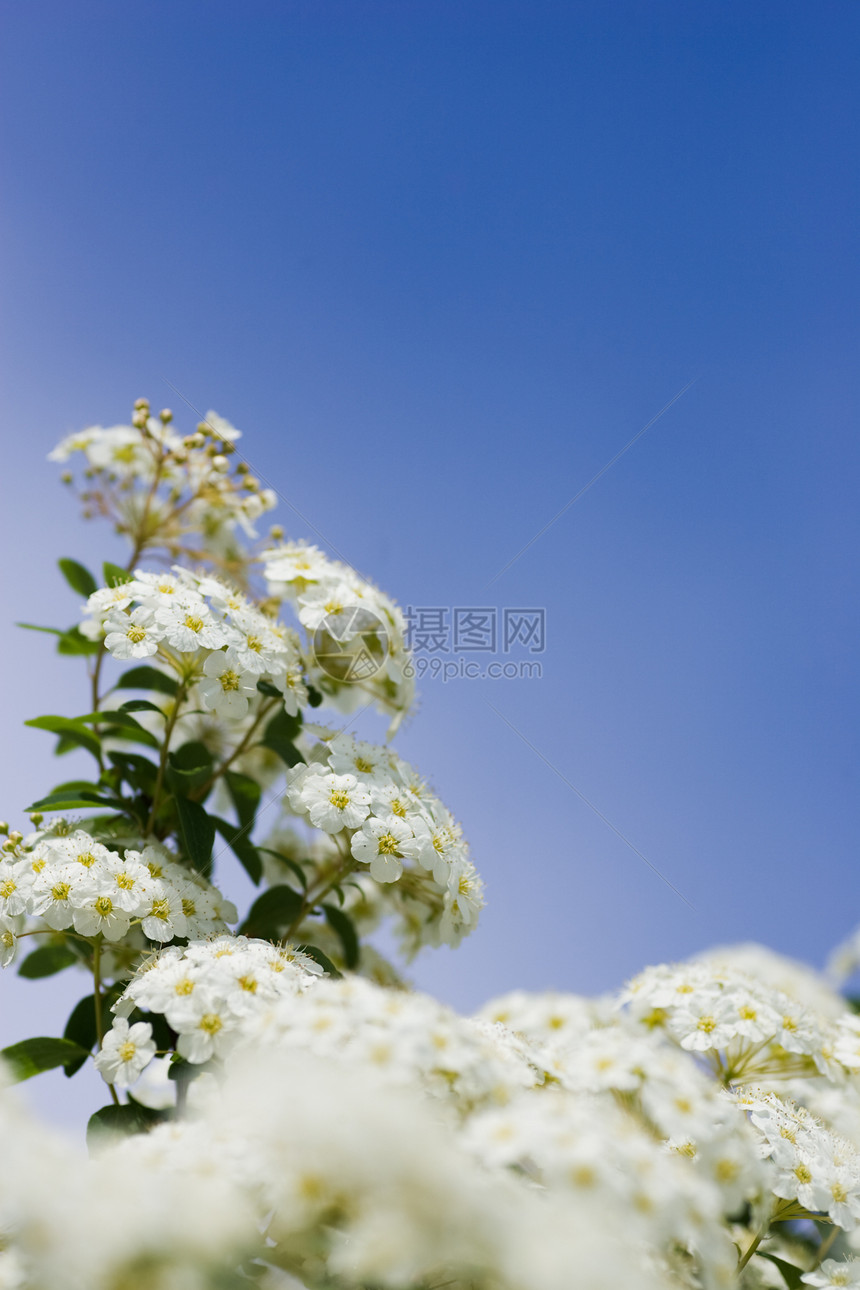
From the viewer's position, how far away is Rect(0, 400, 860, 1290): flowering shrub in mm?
1319

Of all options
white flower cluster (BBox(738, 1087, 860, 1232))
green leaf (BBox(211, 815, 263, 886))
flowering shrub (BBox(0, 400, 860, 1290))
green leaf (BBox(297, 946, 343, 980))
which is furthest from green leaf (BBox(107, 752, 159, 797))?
white flower cluster (BBox(738, 1087, 860, 1232))

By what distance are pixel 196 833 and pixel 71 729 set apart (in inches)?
22.7

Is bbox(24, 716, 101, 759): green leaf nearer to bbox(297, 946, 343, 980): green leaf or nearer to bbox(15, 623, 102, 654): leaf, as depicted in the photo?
bbox(15, 623, 102, 654): leaf

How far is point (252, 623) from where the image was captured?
9.23ft

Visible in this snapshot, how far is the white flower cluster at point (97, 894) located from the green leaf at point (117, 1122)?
1.40 ft

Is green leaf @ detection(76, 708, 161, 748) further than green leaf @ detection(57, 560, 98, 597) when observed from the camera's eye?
No

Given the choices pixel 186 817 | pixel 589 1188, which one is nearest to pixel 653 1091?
pixel 589 1188

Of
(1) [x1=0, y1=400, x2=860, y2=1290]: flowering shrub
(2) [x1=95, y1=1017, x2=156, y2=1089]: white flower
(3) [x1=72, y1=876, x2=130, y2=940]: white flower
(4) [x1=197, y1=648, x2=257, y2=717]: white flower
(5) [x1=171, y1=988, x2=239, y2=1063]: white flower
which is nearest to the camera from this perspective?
(1) [x1=0, y1=400, x2=860, y2=1290]: flowering shrub

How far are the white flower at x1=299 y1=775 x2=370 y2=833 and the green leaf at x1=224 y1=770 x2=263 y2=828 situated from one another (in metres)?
0.66

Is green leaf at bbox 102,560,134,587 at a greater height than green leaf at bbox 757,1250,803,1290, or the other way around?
green leaf at bbox 102,560,134,587

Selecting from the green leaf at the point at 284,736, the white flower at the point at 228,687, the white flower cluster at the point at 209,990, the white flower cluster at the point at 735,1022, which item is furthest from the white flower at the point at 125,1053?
the white flower cluster at the point at 735,1022

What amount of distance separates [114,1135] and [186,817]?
2.86 feet

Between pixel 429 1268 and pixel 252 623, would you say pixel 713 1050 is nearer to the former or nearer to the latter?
pixel 429 1268

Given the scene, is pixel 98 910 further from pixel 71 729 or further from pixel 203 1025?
pixel 71 729
